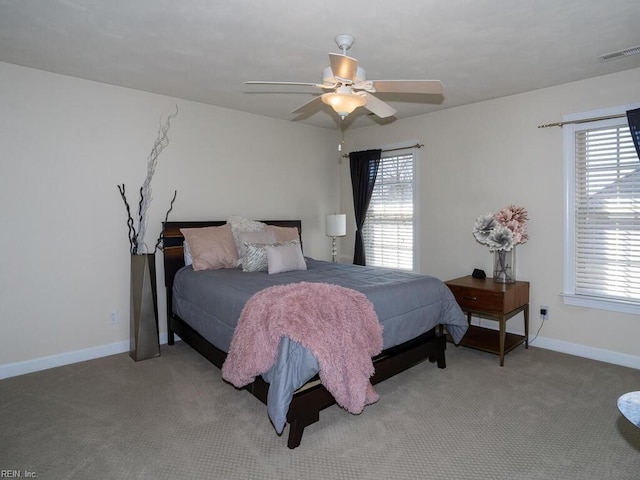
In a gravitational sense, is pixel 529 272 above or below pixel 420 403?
above

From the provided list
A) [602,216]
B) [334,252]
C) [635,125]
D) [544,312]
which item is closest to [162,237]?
[334,252]

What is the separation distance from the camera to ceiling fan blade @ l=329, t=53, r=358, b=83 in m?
2.02

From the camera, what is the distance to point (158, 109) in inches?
153

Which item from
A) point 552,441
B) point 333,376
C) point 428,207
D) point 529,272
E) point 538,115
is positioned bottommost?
point 552,441

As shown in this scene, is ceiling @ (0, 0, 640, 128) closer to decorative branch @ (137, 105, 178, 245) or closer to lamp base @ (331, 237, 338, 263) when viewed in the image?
decorative branch @ (137, 105, 178, 245)

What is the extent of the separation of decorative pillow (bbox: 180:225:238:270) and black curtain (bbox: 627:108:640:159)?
3700 mm

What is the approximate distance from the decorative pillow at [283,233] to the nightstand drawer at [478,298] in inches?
73.8

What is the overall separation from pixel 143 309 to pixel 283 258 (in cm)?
138

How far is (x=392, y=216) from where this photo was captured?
512 cm

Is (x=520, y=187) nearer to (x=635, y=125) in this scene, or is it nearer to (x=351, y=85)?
(x=635, y=125)

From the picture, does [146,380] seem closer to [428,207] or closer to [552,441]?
[552,441]

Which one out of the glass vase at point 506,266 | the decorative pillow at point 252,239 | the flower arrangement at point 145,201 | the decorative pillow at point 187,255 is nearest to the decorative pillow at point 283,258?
the decorative pillow at point 252,239

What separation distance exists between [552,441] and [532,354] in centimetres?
152

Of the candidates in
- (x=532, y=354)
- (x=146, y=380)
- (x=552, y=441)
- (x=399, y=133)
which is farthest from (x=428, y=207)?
(x=146, y=380)
